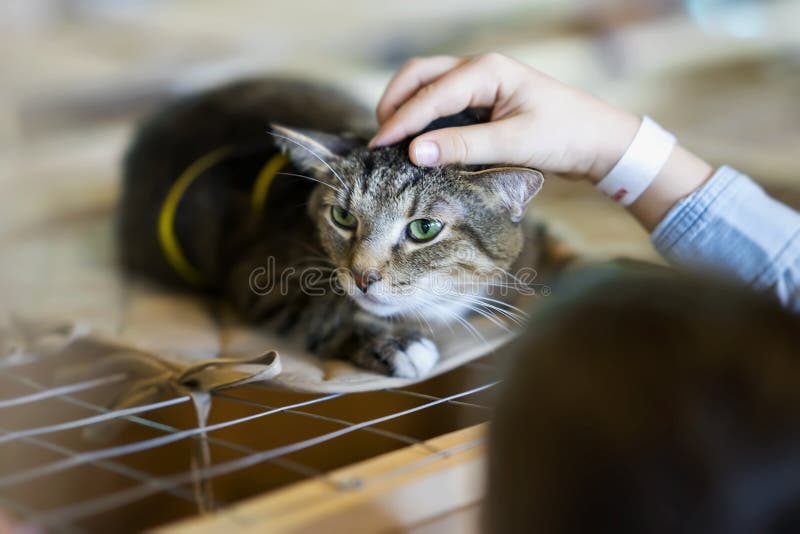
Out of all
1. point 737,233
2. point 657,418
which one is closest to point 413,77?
point 737,233

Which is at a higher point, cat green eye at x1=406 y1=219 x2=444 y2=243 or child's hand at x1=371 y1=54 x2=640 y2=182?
child's hand at x1=371 y1=54 x2=640 y2=182

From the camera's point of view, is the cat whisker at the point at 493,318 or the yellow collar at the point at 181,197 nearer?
the cat whisker at the point at 493,318

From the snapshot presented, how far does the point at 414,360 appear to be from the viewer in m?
0.95

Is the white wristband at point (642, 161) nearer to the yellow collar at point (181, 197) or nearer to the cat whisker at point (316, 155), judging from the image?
the cat whisker at point (316, 155)

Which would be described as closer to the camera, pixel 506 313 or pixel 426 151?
pixel 426 151

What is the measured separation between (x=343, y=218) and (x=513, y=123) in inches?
11.4

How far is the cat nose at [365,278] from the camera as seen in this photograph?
0.96 metres

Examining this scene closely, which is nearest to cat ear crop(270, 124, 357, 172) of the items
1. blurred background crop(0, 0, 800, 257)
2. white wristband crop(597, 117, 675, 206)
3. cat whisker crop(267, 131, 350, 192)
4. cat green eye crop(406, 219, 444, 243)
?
cat whisker crop(267, 131, 350, 192)

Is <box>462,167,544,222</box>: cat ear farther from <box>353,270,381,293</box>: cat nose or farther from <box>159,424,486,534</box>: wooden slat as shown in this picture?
<box>159,424,486,534</box>: wooden slat

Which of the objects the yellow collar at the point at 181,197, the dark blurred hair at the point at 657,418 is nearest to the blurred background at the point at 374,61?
the yellow collar at the point at 181,197

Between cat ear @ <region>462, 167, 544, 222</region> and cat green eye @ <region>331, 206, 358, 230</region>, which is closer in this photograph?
cat ear @ <region>462, 167, 544, 222</region>

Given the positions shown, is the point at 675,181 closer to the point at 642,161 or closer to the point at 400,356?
the point at 642,161

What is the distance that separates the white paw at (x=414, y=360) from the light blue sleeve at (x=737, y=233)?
1.22 ft

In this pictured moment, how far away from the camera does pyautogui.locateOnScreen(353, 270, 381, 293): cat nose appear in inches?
37.8
